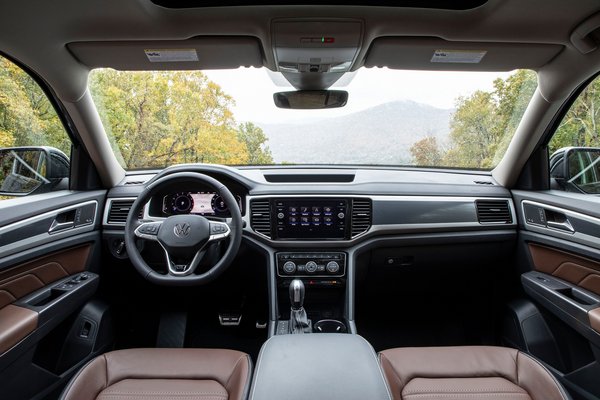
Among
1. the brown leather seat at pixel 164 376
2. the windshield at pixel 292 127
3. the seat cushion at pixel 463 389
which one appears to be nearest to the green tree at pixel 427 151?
the windshield at pixel 292 127

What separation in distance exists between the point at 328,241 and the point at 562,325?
1.47 metres

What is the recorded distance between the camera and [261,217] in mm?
2570

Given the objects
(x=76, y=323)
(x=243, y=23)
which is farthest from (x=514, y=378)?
(x=76, y=323)

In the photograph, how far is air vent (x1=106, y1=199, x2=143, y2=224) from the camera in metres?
2.67

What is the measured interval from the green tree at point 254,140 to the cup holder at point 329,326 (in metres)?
1.30

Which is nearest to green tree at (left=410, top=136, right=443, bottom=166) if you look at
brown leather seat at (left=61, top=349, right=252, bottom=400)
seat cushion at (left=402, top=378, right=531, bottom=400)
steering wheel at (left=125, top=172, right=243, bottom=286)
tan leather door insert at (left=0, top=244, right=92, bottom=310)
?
steering wheel at (left=125, top=172, right=243, bottom=286)

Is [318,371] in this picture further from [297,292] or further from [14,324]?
[14,324]

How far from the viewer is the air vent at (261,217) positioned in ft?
8.42

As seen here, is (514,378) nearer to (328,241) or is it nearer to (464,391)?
(464,391)

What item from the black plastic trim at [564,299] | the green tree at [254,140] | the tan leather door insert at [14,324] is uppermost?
the green tree at [254,140]

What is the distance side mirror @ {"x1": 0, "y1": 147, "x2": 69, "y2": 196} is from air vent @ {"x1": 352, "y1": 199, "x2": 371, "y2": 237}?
78.5 inches

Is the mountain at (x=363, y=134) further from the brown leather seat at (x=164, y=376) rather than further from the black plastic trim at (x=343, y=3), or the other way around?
the brown leather seat at (x=164, y=376)

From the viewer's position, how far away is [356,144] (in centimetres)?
300

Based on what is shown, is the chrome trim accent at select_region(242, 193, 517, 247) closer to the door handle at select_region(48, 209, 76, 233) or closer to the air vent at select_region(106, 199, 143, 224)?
the air vent at select_region(106, 199, 143, 224)
